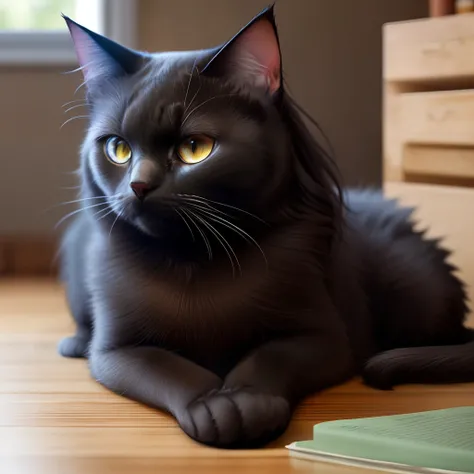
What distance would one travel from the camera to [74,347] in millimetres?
1386

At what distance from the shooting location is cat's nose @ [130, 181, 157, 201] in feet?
3.29

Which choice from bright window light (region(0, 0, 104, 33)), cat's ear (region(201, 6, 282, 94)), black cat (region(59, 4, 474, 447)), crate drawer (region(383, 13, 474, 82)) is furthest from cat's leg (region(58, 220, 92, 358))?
bright window light (region(0, 0, 104, 33))

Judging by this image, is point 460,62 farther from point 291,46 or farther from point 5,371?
point 5,371

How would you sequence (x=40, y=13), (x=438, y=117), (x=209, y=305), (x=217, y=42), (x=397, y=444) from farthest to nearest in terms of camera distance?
(x=40, y=13)
(x=217, y=42)
(x=438, y=117)
(x=209, y=305)
(x=397, y=444)

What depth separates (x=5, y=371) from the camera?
1.29 metres

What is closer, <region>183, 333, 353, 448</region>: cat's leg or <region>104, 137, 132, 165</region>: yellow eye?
<region>183, 333, 353, 448</region>: cat's leg

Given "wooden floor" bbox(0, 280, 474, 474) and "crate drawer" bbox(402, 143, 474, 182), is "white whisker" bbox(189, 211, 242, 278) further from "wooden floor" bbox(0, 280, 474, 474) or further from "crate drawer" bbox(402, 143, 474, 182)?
"crate drawer" bbox(402, 143, 474, 182)

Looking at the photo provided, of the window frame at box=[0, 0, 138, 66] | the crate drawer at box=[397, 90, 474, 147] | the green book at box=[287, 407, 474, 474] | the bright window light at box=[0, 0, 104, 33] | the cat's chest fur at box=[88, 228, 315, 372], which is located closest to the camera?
the green book at box=[287, 407, 474, 474]

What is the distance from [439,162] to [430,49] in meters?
0.24

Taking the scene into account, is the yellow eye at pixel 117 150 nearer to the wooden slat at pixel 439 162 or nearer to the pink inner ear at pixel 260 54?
the pink inner ear at pixel 260 54

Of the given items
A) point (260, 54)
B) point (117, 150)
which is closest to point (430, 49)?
point (260, 54)

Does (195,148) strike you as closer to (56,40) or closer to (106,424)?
(106,424)

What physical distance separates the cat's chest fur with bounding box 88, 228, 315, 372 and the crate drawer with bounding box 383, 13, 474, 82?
0.79 meters

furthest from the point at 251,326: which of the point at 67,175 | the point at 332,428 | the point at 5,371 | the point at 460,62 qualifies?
the point at 67,175
